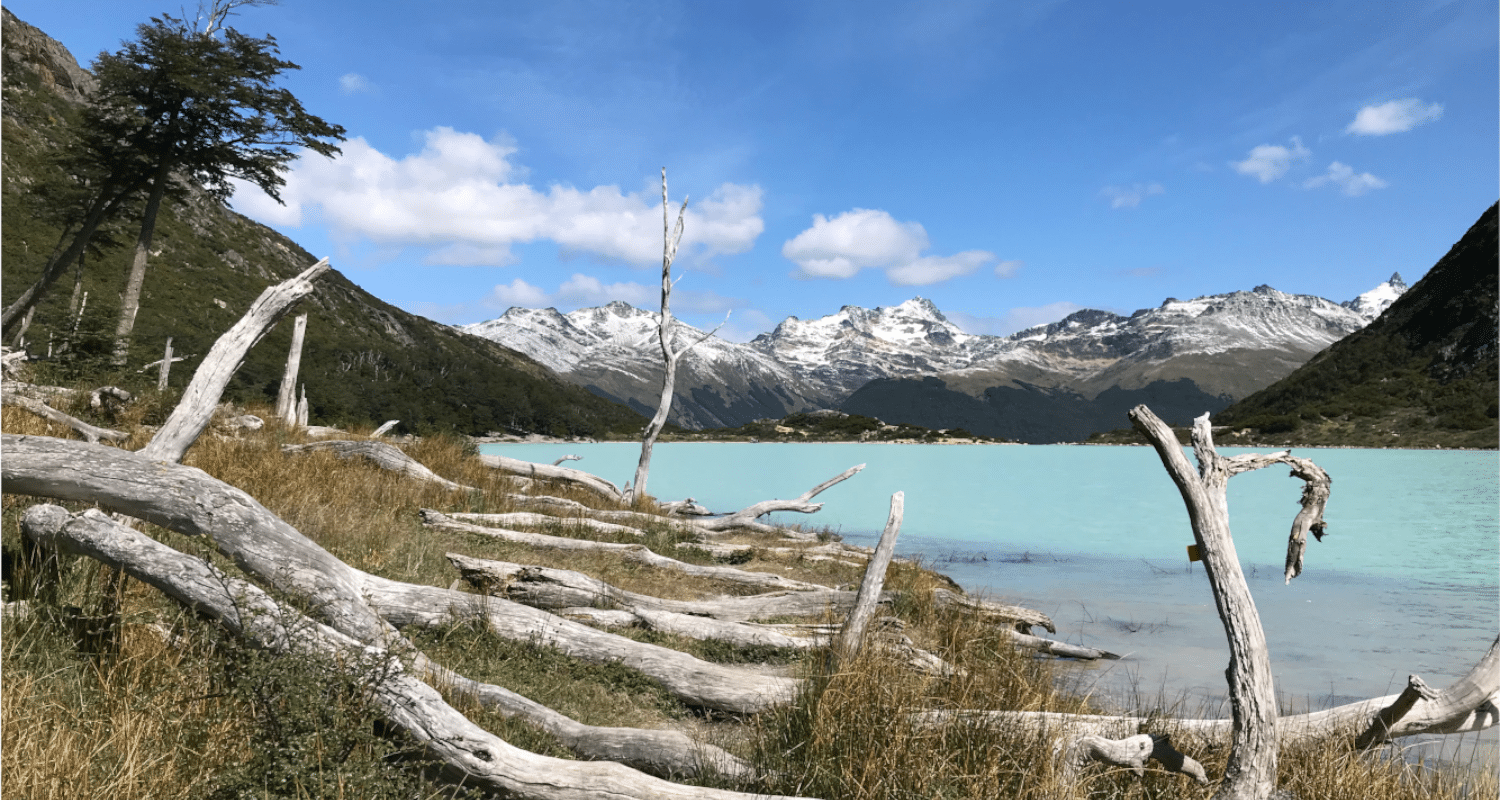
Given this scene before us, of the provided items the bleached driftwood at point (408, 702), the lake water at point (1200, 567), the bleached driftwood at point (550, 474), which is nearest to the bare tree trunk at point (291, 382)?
the bleached driftwood at point (550, 474)

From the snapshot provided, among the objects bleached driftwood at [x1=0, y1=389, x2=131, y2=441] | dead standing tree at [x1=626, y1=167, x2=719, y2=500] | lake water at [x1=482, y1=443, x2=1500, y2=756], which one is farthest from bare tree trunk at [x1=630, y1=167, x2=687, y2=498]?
bleached driftwood at [x1=0, y1=389, x2=131, y2=441]

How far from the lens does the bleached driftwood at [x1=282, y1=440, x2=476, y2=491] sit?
1368 centimetres

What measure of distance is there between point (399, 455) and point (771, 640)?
28.7 feet

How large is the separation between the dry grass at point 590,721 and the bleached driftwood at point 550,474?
8946mm

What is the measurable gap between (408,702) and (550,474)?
14580 millimetres

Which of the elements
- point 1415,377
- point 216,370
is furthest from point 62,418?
point 1415,377

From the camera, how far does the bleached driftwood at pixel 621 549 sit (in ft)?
37.6

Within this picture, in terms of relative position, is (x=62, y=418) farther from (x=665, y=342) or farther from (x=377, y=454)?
(x=665, y=342)

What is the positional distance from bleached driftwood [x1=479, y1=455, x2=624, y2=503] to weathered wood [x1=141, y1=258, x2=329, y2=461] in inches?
385

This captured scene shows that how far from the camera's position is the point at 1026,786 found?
175 inches

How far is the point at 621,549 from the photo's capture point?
11.6m

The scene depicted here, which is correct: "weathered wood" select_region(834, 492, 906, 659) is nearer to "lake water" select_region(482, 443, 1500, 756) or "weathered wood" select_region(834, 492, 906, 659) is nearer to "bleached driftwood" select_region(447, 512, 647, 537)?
"lake water" select_region(482, 443, 1500, 756)

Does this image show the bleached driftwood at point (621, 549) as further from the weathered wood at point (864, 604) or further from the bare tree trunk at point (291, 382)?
the bare tree trunk at point (291, 382)

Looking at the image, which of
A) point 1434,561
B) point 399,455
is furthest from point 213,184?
point 1434,561
